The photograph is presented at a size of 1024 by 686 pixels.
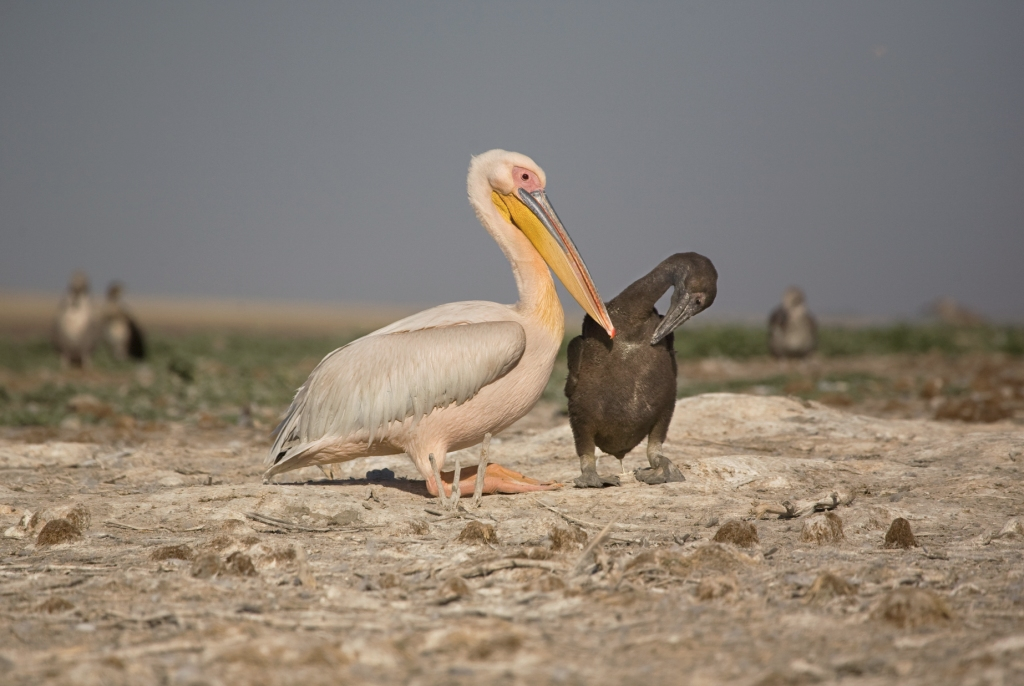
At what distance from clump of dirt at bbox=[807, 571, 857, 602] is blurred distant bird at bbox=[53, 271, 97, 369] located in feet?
50.1

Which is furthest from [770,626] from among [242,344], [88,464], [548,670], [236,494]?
[242,344]

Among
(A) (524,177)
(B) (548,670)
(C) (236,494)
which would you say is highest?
(A) (524,177)

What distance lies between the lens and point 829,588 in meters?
3.16

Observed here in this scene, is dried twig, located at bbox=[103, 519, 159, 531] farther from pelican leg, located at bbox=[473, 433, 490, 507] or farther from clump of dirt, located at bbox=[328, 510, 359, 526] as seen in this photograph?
pelican leg, located at bbox=[473, 433, 490, 507]

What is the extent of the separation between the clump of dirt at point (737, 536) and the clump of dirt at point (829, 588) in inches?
29.2

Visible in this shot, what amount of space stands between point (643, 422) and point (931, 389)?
6351 mm

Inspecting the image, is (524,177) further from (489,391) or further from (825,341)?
(825,341)

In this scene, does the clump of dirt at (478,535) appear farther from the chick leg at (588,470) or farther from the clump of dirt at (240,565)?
the chick leg at (588,470)

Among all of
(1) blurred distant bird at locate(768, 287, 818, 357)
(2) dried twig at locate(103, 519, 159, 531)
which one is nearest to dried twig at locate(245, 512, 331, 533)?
(2) dried twig at locate(103, 519, 159, 531)

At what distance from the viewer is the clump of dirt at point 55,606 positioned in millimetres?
3168

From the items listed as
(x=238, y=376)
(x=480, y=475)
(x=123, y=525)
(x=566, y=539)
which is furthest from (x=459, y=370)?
(x=238, y=376)

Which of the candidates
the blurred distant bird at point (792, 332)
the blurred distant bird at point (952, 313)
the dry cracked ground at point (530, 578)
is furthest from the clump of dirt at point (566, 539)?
the blurred distant bird at point (952, 313)

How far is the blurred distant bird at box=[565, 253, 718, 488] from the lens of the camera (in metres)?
5.04

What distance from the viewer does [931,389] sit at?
10211mm
